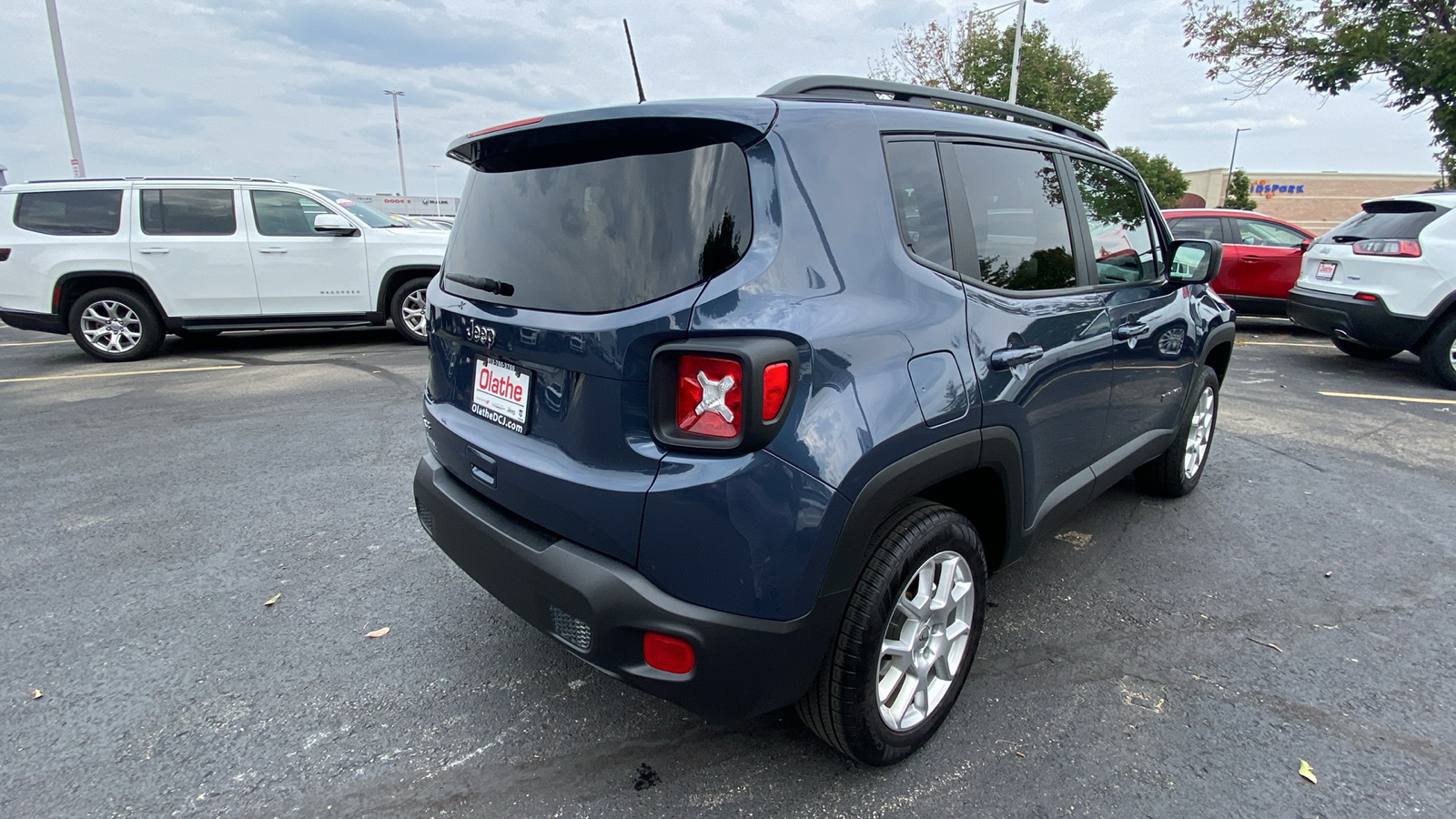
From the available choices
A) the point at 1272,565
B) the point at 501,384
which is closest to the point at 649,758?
the point at 501,384

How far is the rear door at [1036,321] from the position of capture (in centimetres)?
227

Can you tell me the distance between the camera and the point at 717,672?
1750 millimetres

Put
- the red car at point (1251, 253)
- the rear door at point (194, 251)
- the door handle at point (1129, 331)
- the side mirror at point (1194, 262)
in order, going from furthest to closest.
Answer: the red car at point (1251, 253)
the rear door at point (194, 251)
the side mirror at point (1194, 262)
the door handle at point (1129, 331)

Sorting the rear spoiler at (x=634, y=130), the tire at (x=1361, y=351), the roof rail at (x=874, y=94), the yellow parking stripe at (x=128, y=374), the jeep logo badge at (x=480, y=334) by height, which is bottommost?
the tire at (x=1361, y=351)

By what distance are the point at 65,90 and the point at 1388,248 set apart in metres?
21.2

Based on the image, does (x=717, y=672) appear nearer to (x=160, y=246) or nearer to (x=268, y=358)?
(x=268, y=358)

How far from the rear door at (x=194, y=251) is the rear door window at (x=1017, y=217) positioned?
8195 millimetres

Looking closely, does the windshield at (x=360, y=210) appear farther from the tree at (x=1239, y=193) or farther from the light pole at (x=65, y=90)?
the tree at (x=1239, y=193)

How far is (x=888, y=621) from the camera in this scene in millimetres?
1957

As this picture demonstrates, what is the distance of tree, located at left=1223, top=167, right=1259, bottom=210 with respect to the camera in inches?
1865

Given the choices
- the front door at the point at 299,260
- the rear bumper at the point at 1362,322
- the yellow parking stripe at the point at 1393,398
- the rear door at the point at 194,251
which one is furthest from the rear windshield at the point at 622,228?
the rear bumper at the point at 1362,322

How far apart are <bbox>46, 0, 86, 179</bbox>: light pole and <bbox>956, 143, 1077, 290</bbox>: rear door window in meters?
19.2

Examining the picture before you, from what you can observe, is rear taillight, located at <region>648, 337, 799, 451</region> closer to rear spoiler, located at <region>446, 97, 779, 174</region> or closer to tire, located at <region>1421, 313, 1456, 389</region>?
rear spoiler, located at <region>446, 97, 779, 174</region>

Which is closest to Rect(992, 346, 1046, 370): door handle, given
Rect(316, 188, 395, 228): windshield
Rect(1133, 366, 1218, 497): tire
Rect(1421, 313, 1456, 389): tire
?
Rect(1133, 366, 1218, 497): tire
